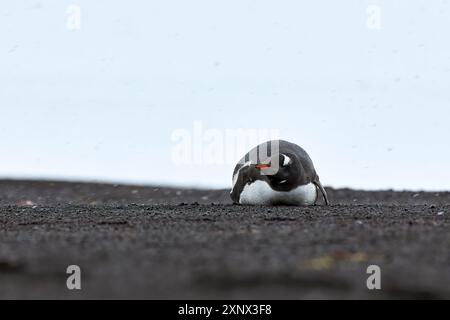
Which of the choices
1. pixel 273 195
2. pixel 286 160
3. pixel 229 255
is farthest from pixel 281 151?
pixel 229 255

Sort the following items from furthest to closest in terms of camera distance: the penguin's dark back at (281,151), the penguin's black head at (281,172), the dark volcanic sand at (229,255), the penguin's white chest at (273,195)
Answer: the penguin's dark back at (281,151) < the penguin's white chest at (273,195) < the penguin's black head at (281,172) < the dark volcanic sand at (229,255)

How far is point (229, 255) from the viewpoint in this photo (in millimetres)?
5883

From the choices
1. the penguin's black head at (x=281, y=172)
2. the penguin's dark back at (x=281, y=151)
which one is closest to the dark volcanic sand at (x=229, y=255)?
the penguin's black head at (x=281, y=172)

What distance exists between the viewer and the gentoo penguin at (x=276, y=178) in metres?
11.7

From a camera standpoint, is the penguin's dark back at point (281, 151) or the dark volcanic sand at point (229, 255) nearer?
the dark volcanic sand at point (229, 255)

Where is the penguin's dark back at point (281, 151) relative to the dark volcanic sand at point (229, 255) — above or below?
above

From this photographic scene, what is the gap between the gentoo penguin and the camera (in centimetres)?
1166

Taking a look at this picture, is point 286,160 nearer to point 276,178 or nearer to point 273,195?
point 276,178

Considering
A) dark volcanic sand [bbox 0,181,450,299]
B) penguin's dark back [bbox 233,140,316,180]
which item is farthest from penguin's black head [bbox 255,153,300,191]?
dark volcanic sand [bbox 0,181,450,299]

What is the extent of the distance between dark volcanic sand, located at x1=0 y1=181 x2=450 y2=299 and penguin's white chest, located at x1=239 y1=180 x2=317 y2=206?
76.4 inches

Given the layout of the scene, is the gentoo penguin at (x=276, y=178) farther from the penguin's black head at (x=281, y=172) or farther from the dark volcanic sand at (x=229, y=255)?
the dark volcanic sand at (x=229, y=255)

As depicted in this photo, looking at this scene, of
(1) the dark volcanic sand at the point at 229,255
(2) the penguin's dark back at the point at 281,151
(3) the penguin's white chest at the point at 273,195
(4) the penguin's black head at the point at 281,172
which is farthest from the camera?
(2) the penguin's dark back at the point at 281,151
